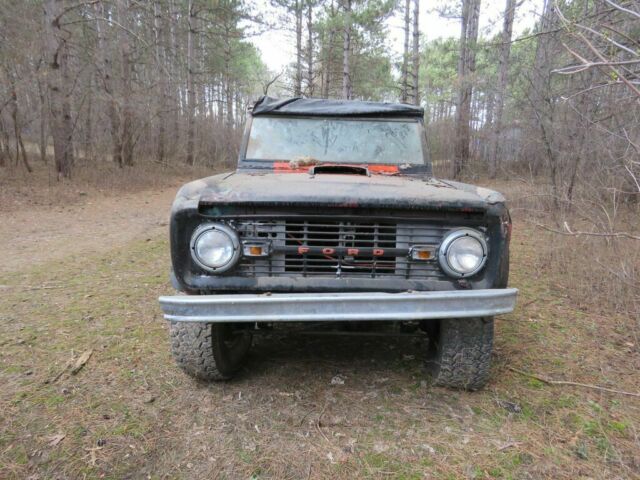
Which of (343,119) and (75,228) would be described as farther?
(75,228)

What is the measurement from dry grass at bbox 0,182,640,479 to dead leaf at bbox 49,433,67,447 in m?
0.03

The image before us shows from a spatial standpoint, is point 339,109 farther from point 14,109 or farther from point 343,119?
point 14,109

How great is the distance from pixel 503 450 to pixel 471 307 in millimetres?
767

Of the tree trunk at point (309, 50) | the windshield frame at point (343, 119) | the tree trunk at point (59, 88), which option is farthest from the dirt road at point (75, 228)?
the tree trunk at point (309, 50)

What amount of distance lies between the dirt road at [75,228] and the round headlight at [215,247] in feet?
13.2

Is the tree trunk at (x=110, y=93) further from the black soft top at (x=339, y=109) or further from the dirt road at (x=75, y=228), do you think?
the black soft top at (x=339, y=109)

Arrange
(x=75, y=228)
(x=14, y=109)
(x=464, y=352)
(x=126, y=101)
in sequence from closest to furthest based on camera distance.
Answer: (x=464, y=352) < (x=75, y=228) < (x=14, y=109) < (x=126, y=101)

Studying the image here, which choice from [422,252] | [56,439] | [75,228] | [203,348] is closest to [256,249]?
[203,348]

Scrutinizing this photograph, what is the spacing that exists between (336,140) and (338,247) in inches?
63.0

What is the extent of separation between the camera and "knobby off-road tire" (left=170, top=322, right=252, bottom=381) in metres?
2.24

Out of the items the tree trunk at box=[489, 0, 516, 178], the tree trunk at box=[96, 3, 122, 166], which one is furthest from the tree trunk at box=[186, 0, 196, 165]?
the tree trunk at box=[489, 0, 516, 178]

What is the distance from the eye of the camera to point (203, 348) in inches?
88.7

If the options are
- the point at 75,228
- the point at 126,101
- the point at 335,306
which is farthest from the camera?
the point at 126,101

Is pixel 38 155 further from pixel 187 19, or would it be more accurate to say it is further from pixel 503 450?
pixel 503 450
